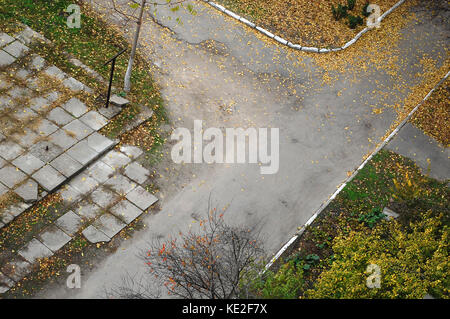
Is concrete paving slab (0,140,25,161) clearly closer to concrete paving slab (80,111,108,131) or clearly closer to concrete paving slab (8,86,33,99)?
concrete paving slab (8,86,33,99)

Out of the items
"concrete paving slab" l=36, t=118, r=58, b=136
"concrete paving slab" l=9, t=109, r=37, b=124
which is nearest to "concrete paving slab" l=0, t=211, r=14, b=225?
"concrete paving slab" l=36, t=118, r=58, b=136

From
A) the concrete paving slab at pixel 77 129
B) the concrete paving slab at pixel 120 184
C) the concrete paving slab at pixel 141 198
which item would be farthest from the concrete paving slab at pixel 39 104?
the concrete paving slab at pixel 141 198

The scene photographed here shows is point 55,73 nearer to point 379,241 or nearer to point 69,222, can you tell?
point 69,222

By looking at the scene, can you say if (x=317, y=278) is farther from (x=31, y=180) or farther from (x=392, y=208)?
(x=31, y=180)

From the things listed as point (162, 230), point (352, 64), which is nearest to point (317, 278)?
point (162, 230)

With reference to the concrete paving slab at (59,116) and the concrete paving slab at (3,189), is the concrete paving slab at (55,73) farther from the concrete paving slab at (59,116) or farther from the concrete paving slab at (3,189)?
the concrete paving slab at (3,189)

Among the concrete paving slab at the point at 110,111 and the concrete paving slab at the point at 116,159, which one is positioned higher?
the concrete paving slab at the point at 110,111

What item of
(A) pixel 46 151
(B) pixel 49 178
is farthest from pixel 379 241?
(A) pixel 46 151
